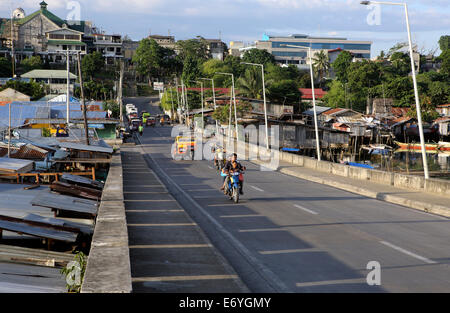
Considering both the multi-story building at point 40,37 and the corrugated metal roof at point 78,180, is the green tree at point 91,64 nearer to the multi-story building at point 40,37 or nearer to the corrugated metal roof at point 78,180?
the multi-story building at point 40,37

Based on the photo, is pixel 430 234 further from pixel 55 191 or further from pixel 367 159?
pixel 367 159

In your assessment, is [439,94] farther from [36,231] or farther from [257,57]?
[36,231]

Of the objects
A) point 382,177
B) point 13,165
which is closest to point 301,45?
point 382,177

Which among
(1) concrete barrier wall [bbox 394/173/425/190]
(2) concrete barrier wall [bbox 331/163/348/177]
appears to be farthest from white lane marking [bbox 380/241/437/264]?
(2) concrete barrier wall [bbox 331/163/348/177]

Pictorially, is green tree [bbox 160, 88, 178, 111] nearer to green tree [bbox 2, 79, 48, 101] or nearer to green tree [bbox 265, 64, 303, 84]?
green tree [bbox 265, 64, 303, 84]

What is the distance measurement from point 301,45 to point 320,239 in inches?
6958

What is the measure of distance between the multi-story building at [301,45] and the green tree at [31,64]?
6558 centimetres

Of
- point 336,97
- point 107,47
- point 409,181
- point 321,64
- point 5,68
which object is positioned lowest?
point 409,181

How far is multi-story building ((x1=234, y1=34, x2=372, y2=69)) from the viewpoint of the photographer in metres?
173

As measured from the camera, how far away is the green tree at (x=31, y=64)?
133625mm

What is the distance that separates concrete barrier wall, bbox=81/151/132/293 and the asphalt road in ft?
7.45

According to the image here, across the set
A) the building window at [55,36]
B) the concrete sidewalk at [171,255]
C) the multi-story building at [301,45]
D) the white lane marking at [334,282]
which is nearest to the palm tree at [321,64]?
the multi-story building at [301,45]

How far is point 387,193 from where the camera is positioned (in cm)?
2283
